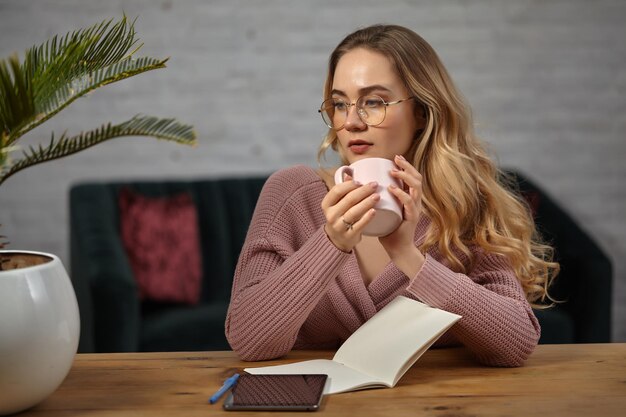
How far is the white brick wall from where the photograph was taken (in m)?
4.00

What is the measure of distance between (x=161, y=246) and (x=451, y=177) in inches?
74.7

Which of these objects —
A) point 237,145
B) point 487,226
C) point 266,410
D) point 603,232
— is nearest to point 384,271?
point 487,226

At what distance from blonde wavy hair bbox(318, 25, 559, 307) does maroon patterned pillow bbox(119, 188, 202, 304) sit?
5.80ft

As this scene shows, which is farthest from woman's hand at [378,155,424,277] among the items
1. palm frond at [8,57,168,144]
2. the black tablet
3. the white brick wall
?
the white brick wall

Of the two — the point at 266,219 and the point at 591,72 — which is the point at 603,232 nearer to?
the point at 591,72

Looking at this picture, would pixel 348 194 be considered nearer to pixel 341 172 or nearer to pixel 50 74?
pixel 341 172

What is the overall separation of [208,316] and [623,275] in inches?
82.5

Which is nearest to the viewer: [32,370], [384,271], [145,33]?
[32,370]

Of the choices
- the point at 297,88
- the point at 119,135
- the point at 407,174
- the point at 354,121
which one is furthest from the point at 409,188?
the point at 297,88

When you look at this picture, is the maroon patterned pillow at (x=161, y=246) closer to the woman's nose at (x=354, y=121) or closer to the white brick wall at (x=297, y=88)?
the white brick wall at (x=297, y=88)

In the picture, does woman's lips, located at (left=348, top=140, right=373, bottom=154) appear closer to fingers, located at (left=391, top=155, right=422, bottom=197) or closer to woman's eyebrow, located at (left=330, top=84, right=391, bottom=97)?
woman's eyebrow, located at (left=330, top=84, right=391, bottom=97)

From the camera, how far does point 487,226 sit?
5.68 feet

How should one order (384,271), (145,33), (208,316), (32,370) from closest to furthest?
(32,370), (384,271), (208,316), (145,33)

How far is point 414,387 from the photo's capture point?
4.29ft
